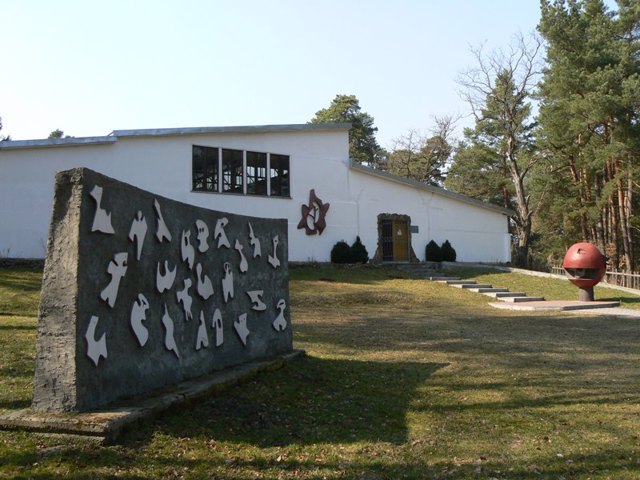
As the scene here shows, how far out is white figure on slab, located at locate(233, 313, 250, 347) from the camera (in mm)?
6867

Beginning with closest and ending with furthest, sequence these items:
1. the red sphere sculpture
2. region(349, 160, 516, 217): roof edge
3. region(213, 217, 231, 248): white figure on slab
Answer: region(213, 217, 231, 248): white figure on slab, the red sphere sculpture, region(349, 160, 516, 217): roof edge

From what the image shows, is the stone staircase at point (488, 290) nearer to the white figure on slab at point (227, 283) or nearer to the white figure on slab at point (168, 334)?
the white figure on slab at point (227, 283)

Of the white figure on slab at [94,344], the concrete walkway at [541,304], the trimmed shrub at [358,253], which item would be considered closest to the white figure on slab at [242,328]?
the white figure on slab at [94,344]

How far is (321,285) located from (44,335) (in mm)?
15867

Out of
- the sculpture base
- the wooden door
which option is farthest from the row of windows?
the sculpture base

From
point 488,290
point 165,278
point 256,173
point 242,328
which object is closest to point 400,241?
point 488,290

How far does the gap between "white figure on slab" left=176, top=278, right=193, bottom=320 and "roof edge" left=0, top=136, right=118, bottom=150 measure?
1639 centimetres

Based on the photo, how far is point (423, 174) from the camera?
49375 millimetres

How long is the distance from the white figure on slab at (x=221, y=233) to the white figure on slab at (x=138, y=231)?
1.54 meters

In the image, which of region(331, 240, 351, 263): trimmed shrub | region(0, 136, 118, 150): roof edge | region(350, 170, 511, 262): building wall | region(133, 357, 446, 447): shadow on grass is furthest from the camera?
region(350, 170, 511, 262): building wall

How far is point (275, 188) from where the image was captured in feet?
80.0

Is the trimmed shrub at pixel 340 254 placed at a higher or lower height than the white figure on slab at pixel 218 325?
higher

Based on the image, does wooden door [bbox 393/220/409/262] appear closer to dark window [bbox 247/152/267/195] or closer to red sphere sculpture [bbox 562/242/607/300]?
dark window [bbox 247/152/267/195]

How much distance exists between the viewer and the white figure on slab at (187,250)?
5.77 metres
